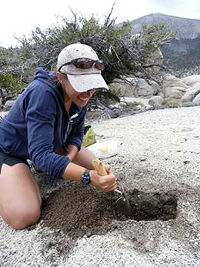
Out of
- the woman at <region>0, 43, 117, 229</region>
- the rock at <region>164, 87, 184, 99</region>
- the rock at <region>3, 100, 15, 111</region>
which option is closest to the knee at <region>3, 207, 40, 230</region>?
the woman at <region>0, 43, 117, 229</region>

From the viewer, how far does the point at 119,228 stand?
2.12 m

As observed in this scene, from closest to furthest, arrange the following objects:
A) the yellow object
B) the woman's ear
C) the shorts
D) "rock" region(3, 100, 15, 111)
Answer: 1. the woman's ear
2. the shorts
3. the yellow object
4. "rock" region(3, 100, 15, 111)

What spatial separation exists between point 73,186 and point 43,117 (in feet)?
2.59

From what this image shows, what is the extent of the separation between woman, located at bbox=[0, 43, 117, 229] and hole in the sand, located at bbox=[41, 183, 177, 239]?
0.53ft

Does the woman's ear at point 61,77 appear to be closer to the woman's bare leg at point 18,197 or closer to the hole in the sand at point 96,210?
the woman's bare leg at point 18,197

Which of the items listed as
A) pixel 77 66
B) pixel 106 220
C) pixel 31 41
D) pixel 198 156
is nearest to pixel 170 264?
pixel 106 220

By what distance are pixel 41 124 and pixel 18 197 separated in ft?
1.90

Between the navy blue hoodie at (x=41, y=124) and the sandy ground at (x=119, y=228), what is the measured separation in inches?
15.3

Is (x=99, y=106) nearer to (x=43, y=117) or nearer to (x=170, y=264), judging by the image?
(x=43, y=117)

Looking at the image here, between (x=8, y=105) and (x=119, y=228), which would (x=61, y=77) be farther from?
(x=8, y=105)

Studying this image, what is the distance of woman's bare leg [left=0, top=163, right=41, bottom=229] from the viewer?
235 cm

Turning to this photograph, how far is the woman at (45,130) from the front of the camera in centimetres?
211

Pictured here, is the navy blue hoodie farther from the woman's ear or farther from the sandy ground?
the sandy ground

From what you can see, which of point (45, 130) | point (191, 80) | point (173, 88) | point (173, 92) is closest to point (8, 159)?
point (45, 130)
